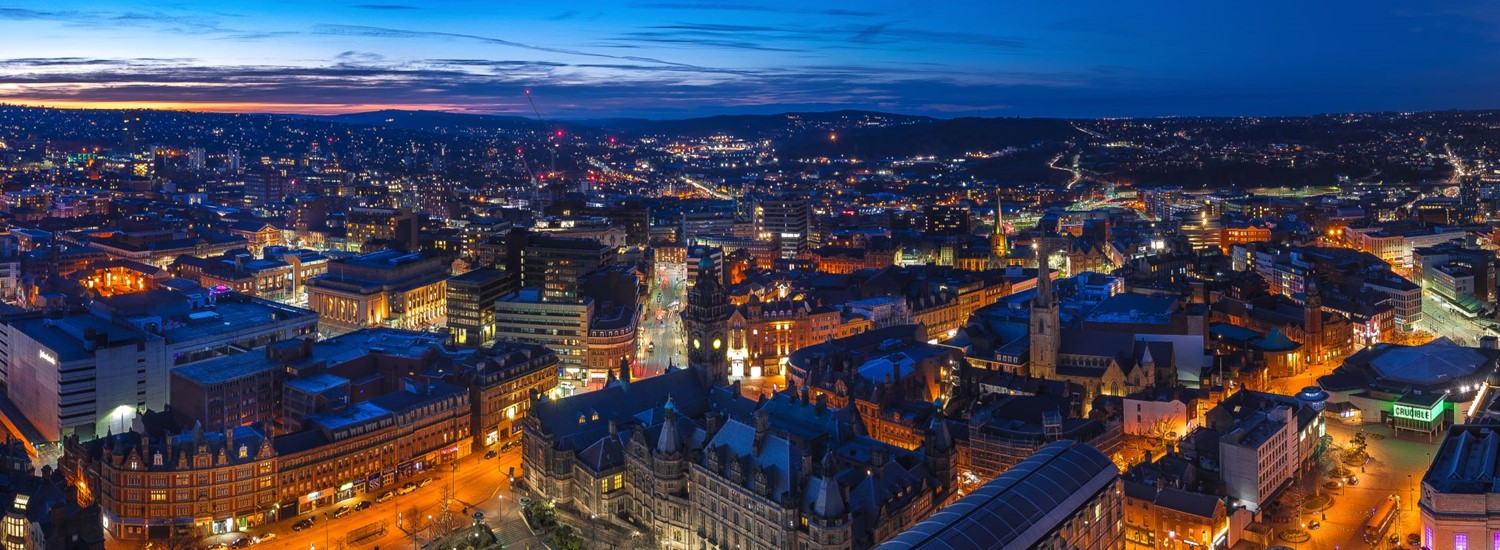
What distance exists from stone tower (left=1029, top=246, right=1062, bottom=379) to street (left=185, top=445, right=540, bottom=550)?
33.3 m

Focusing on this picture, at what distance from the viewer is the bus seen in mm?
47531

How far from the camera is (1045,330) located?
7331cm

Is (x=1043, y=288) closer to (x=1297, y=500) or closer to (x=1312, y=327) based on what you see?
(x=1312, y=327)

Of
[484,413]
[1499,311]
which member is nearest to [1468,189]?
[1499,311]

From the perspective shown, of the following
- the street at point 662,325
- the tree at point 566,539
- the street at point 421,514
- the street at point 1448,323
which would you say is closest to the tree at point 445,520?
the street at point 421,514

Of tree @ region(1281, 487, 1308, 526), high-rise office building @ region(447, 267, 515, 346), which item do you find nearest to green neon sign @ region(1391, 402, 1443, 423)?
tree @ region(1281, 487, 1308, 526)

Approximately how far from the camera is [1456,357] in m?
70.0

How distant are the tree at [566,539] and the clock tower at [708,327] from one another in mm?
20788

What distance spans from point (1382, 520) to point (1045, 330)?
26.0 metres

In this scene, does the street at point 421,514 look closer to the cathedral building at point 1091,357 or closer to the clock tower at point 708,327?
the clock tower at point 708,327

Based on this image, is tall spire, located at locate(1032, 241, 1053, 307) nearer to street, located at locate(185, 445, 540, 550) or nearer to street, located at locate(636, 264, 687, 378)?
street, located at locate(636, 264, 687, 378)

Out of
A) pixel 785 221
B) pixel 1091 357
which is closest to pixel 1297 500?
pixel 1091 357

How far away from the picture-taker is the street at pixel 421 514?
2004 inches

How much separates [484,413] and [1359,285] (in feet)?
254
